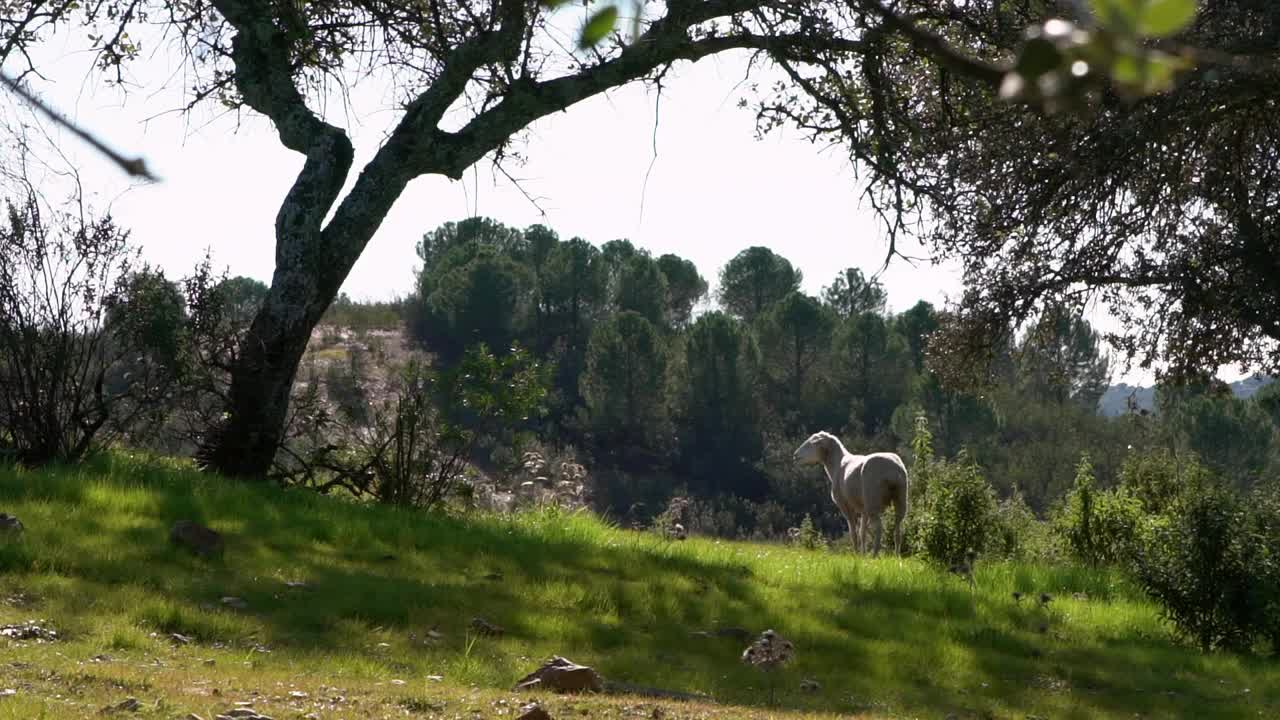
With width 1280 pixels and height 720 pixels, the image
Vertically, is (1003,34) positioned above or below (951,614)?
above

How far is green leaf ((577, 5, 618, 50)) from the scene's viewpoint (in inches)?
49.2

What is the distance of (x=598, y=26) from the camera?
1.26 meters

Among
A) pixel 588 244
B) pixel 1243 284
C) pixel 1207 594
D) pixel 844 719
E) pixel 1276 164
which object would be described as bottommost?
pixel 844 719

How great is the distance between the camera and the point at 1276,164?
1300cm

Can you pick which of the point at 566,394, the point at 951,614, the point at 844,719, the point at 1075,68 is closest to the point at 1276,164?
the point at 951,614

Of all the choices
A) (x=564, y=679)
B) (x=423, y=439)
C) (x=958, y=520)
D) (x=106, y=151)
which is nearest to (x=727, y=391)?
(x=958, y=520)

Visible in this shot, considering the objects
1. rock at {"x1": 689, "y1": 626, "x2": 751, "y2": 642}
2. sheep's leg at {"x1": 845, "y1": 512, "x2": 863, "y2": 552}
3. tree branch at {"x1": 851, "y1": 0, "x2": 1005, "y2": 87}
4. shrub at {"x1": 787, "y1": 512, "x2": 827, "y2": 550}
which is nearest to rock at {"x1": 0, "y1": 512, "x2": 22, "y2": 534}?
rock at {"x1": 689, "y1": 626, "x2": 751, "y2": 642}

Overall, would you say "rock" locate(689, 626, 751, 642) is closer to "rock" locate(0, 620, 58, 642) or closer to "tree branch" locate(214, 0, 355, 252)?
"rock" locate(0, 620, 58, 642)

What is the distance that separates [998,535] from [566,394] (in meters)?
65.7

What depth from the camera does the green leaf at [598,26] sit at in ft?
4.10

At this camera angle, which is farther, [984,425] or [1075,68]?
[984,425]

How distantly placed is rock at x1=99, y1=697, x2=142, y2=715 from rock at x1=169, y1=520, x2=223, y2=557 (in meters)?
4.01

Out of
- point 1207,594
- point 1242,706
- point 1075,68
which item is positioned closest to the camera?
point 1075,68

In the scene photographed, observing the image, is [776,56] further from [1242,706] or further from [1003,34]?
[1242,706]
